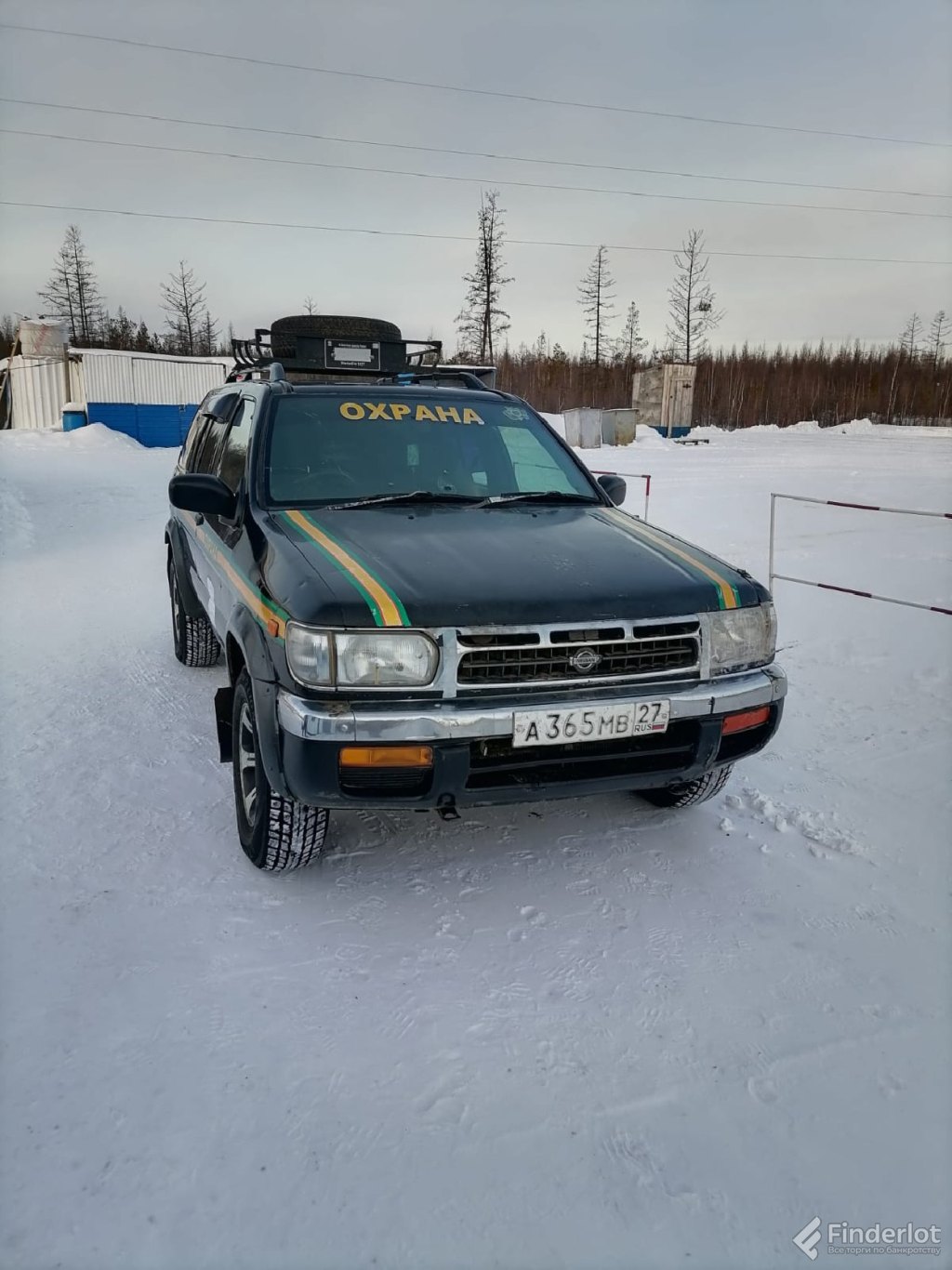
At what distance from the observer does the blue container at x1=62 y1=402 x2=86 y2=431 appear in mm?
25469

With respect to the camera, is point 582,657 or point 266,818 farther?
point 266,818

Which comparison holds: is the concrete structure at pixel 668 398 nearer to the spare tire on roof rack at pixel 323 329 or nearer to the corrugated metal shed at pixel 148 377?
the corrugated metal shed at pixel 148 377

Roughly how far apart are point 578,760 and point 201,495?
1882mm

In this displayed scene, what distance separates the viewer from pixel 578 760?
263 cm

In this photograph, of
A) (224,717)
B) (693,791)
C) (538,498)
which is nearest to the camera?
(224,717)

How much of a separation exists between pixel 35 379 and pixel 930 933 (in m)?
30.2

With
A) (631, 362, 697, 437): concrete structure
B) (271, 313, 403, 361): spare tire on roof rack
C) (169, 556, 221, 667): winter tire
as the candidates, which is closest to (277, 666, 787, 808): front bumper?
(169, 556, 221, 667): winter tire

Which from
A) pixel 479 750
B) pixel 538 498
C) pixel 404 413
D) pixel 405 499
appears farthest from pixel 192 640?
pixel 479 750

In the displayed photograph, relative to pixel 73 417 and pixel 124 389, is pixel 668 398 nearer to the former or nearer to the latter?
pixel 124 389

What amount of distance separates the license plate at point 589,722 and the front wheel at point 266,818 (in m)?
0.77

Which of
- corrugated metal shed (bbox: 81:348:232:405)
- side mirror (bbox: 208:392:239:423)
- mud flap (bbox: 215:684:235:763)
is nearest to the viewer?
mud flap (bbox: 215:684:235:763)

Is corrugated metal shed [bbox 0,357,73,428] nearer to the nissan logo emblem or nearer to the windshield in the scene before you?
the windshield

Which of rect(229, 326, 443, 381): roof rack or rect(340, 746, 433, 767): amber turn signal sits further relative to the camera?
rect(229, 326, 443, 381): roof rack

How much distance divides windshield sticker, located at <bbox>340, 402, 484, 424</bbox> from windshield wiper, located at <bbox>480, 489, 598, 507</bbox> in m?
0.57
